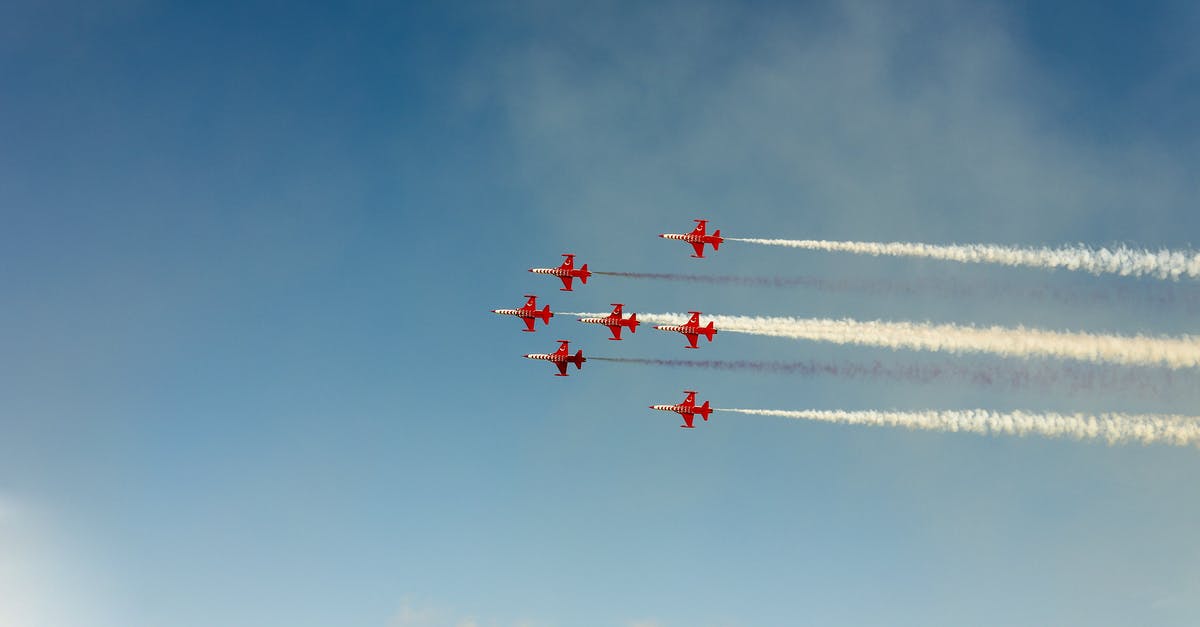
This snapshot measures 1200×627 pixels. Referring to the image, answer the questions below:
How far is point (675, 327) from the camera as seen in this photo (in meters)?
147

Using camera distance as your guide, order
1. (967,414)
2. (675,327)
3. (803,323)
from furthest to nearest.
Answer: (675,327) → (803,323) → (967,414)

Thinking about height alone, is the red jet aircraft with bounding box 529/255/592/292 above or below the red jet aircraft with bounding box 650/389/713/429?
above

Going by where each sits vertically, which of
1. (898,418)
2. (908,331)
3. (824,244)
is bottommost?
(898,418)

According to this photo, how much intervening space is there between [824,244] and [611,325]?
101 ft

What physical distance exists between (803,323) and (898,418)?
621 inches

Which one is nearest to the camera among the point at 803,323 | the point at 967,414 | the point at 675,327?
the point at 967,414

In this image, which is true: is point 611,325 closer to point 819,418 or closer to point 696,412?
point 696,412

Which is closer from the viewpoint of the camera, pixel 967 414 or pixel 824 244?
pixel 967 414

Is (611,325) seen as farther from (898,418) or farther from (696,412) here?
(898,418)

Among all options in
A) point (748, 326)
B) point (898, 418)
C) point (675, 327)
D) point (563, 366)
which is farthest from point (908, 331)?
point (563, 366)

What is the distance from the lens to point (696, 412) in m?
148

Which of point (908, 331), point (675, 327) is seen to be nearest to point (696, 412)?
point (675, 327)

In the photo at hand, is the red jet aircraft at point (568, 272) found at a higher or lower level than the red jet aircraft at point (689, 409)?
higher

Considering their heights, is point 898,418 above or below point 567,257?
below
